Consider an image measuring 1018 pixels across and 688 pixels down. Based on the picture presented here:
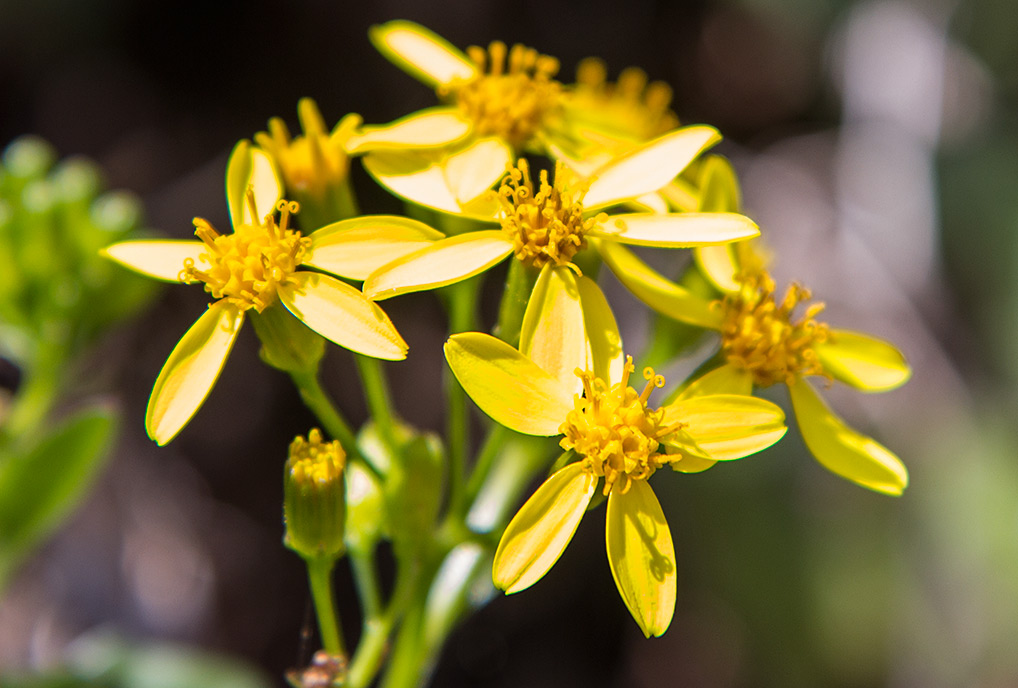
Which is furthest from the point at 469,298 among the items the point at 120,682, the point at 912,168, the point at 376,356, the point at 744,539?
the point at 912,168

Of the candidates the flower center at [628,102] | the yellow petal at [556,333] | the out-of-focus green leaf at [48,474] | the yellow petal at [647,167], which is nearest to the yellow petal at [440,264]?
the yellow petal at [556,333]

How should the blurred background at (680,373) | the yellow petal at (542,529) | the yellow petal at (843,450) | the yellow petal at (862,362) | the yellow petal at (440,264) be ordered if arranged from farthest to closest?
1. the blurred background at (680,373)
2. the yellow petal at (862,362)
3. the yellow petal at (843,450)
4. the yellow petal at (440,264)
5. the yellow petal at (542,529)

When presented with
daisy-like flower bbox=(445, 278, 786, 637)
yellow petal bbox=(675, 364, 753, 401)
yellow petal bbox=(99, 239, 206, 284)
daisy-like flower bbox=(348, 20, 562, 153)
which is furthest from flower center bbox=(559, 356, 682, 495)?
yellow petal bbox=(99, 239, 206, 284)

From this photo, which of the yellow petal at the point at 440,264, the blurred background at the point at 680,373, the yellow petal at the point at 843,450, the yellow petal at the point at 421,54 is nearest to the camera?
the yellow petal at the point at 440,264

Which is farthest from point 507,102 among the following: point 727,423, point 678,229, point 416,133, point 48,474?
point 48,474

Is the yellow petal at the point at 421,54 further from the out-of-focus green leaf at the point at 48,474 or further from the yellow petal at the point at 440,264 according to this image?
the out-of-focus green leaf at the point at 48,474

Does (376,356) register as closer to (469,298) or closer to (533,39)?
(469,298)
